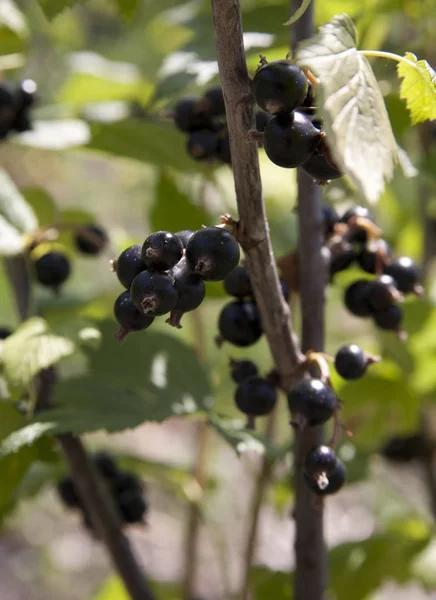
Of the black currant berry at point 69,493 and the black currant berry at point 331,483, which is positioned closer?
the black currant berry at point 331,483

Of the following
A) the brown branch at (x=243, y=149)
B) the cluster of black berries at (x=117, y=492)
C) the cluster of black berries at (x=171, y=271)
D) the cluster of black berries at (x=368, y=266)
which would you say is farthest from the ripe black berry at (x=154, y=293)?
the cluster of black berries at (x=117, y=492)

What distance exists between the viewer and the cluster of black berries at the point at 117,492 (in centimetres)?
142

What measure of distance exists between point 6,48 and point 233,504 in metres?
2.39

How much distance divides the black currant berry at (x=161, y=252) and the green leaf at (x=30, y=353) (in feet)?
1.25

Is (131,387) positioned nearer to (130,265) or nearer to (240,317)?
(240,317)

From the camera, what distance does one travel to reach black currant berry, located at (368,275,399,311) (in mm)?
1021

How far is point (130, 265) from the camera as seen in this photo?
72 cm

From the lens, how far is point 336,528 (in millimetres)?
3633

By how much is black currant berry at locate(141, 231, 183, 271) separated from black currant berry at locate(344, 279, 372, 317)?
1.42ft

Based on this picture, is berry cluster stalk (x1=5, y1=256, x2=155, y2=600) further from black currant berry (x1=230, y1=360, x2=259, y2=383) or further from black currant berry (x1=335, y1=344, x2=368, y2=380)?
black currant berry (x1=335, y1=344, x2=368, y2=380)

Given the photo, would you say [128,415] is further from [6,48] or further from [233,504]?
[233,504]

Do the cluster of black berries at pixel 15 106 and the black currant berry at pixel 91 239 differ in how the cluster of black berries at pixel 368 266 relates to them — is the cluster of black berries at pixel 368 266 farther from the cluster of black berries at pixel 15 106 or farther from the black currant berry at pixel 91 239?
the cluster of black berries at pixel 15 106

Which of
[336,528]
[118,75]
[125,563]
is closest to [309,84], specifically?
[125,563]

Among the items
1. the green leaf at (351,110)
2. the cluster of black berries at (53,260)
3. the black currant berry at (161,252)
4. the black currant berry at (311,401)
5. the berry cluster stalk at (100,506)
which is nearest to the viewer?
the green leaf at (351,110)
